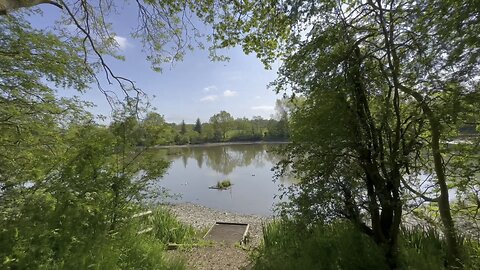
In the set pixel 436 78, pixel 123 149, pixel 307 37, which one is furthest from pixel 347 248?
pixel 123 149

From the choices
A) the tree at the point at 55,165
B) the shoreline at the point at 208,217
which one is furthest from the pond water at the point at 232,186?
the tree at the point at 55,165

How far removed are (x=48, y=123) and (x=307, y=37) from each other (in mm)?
4404

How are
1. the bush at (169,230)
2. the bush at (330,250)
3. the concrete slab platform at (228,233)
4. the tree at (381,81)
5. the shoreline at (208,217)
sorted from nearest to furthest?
the tree at (381,81) < the bush at (330,250) < the bush at (169,230) < the concrete slab platform at (228,233) < the shoreline at (208,217)

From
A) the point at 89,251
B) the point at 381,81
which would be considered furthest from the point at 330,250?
the point at 89,251

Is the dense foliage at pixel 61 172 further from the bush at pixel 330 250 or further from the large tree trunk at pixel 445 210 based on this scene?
the large tree trunk at pixel 445 210

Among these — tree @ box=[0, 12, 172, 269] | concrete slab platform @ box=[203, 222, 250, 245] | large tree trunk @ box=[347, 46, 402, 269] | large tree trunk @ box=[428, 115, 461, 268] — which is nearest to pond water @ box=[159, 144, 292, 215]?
concrete slab platform @ box=[203, 222, 250, 245]

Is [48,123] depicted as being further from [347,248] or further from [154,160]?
[347,248]

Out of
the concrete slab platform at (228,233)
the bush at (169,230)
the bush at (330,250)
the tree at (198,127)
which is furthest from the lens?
the tree at (198,127)

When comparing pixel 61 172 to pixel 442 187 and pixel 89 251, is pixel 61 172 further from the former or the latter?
pixel 442 187

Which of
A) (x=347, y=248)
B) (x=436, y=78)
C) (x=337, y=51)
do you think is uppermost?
(x=337, y=51)

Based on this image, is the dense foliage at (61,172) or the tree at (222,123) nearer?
the dense foliage at (61,172)

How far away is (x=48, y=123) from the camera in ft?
14.7

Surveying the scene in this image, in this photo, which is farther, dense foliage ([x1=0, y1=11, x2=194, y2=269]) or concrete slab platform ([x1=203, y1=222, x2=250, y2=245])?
concrete slab platform ([x1=203, y1=222, x2=250, y2=245])

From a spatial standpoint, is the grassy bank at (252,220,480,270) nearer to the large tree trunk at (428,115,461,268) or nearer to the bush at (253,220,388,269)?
the bush at (253,220,388,269)
